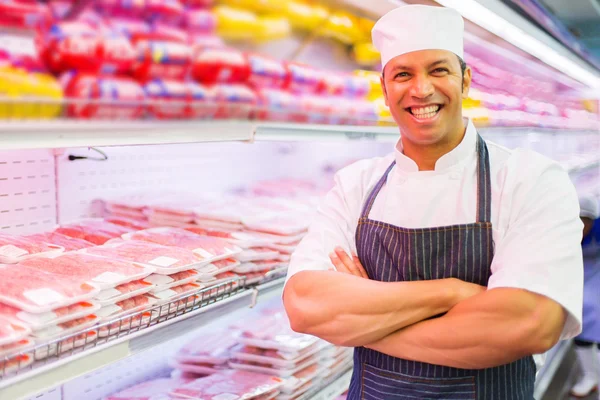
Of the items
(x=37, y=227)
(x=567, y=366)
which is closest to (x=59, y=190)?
(x=37, y=227)

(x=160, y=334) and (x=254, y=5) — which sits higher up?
(x=254, y=5)

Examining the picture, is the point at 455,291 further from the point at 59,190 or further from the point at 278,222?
the point at 59,190

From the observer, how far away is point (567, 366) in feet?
15.3

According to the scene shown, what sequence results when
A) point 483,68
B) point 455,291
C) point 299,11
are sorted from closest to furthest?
point 455,291 < point 299,11 < point 483,68

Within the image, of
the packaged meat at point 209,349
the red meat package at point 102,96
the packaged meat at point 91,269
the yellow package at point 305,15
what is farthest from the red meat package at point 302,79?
the packaged meat at point 209,349

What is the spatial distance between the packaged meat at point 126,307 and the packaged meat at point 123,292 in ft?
0.04

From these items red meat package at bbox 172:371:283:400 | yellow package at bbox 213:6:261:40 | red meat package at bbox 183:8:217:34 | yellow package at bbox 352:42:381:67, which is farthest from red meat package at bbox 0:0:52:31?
yellow package at bbox 352:42:381:67

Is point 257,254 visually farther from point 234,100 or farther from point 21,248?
point 21,248

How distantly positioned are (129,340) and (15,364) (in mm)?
269

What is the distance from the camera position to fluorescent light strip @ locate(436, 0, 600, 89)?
2.34m

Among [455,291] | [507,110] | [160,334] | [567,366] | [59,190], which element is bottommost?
[567,366]

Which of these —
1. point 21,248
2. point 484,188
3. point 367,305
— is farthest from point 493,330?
point 21,248

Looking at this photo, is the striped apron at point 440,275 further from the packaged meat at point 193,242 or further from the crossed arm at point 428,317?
the packaged meat at point 193,242

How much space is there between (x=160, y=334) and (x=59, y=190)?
864 mm
